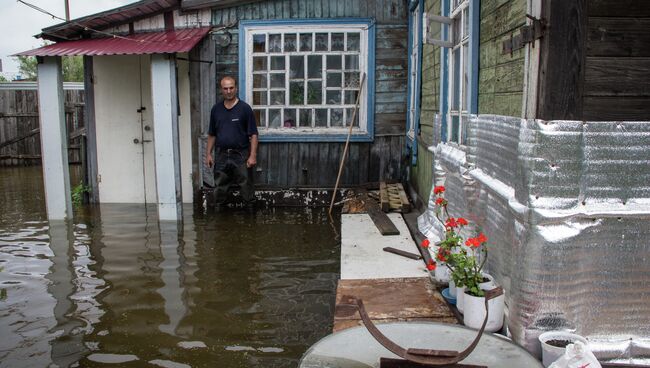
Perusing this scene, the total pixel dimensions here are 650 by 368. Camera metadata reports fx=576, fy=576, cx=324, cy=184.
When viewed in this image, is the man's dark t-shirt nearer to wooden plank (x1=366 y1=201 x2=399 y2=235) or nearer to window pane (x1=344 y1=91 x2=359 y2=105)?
window pane (x1=344 y1=91 x2=359 y2=105)

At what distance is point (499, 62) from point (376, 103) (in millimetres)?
5332

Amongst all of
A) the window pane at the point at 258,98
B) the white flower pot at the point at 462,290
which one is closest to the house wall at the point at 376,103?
the window pane at the point at 258,98

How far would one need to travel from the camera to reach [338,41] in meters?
8.98

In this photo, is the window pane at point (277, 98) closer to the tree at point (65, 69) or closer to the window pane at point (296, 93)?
the window pane at point (296, 93)

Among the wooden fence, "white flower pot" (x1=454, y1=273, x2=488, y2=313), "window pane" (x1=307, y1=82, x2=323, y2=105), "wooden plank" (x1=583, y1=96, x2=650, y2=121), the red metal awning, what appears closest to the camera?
"wooden plank" (x1=583, y1=96, x2=650, y2=121)

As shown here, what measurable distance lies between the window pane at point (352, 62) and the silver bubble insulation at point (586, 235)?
20.8ft

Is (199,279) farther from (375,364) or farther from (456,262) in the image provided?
(375,364)

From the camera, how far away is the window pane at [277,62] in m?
9.07

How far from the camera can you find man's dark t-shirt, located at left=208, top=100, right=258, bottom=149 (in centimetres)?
822

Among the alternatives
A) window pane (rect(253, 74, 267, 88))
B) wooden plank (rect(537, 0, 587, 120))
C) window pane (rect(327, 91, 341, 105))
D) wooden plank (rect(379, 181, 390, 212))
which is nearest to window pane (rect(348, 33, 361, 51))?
window pane (rect(327, 91, 341, 105))

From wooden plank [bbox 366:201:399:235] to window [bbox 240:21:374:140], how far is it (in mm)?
1725

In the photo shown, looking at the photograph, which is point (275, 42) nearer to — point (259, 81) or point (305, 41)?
point (305, 41)

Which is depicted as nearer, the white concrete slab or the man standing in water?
the white concrete slab

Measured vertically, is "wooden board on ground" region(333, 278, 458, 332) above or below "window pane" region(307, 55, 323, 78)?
below
